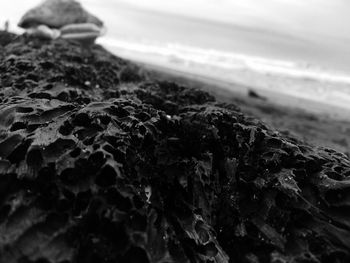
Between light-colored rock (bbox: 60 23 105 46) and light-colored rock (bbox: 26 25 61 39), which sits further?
light-colored rock (bbox: 60 23 105 46)

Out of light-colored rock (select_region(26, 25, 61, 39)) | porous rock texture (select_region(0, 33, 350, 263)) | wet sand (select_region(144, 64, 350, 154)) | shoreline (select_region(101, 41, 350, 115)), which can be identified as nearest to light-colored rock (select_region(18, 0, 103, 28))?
light-colored rock (select_region(26, 25, 61, 39))

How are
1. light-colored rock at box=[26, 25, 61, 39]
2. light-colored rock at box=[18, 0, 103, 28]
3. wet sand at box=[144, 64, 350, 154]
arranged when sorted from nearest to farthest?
light-colored rock at box=[26, 25, 61, 39], light-colored rock at box=[18, 0, 103, 28], wet sand at box=[144, 64, 350, 154]

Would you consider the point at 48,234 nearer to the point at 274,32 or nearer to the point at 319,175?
the point at 319,175

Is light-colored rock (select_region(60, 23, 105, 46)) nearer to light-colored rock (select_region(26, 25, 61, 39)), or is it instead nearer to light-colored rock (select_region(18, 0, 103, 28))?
light-colored rock (select_region(18, 0, 103, 28))

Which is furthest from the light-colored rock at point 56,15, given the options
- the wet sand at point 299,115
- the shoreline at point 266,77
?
the shoreline at point 266,77

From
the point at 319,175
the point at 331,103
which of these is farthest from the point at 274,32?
the point at 319,175

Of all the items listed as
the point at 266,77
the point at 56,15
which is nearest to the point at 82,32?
the point at 56,15

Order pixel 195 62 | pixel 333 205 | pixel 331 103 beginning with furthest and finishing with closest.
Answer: pixel 195 62 < pixel 331 103 < pixel 333 205
